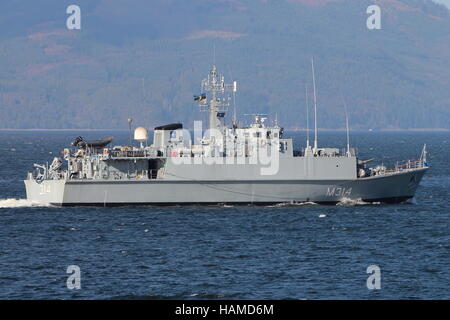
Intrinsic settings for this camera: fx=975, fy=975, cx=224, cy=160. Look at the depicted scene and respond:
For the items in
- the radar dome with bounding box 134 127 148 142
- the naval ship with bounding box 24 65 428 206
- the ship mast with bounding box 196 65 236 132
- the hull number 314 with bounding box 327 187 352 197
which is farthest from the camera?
the radar dome with bounding box 134 127 148 142

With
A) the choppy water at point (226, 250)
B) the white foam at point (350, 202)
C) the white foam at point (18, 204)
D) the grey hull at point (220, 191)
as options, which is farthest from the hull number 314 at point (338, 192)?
the white foam at point (18, 204)

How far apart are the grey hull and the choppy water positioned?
558 mm

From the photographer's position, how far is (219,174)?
164ft

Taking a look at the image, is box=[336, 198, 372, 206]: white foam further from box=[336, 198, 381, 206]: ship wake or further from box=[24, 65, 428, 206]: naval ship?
box=[24, 65, 428, 206]: naval ship

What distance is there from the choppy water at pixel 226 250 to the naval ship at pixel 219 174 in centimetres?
73

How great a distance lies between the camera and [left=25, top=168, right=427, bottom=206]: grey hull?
5019 centimetres

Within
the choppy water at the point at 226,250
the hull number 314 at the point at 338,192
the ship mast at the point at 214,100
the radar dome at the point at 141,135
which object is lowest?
the choppy water at the point at 226,250

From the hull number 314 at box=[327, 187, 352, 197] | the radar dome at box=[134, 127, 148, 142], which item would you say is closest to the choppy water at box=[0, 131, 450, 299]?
the hull number 314 at box=[327, 187, 352, 197]

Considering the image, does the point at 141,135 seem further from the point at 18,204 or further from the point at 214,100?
the point at 18,204

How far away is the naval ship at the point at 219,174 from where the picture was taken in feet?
Answer: 164

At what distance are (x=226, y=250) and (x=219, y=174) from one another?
10642 mm

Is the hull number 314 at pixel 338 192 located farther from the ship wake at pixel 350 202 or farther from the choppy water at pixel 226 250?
the choppy water at pixel 226 250

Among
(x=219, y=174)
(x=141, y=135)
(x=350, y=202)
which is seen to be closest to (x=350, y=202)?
(x=350, y=202)

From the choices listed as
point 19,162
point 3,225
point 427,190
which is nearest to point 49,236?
point 3,225
